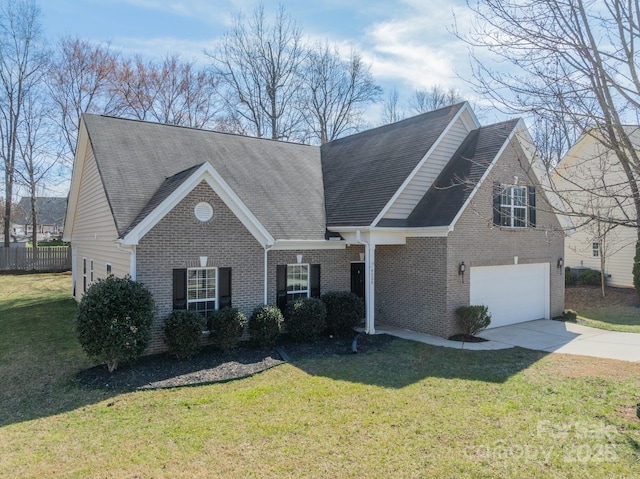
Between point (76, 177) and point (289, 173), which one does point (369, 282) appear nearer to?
point (289, 173)

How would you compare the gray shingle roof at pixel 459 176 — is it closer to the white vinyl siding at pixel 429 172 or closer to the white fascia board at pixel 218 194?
the white vinyl siding at pixel 429 172

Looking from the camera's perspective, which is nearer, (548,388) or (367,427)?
(367,427)

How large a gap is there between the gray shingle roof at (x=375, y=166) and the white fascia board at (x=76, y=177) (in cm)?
855

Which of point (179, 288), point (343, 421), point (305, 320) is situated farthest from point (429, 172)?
point (343, 421)

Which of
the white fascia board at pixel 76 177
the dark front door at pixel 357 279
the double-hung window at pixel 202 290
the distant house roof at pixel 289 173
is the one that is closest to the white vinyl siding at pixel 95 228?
the white fascia board at pixel 76 177

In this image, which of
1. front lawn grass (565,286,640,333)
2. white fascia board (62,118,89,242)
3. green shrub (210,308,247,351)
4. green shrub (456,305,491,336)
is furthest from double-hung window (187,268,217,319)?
front lawn grass (565,286,640,333)

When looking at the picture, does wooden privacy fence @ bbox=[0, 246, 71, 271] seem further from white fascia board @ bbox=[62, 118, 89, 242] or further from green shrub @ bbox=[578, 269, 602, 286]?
green shrub @ bbox=[578, 269, 602, 286]

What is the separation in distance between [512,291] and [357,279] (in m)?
5.26

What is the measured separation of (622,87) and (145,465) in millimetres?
8284

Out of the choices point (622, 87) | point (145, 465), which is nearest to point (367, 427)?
point (145, 465)

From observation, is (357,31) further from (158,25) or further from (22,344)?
(22,344)

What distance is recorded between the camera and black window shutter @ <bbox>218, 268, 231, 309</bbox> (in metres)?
11.4

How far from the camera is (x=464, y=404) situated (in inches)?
286

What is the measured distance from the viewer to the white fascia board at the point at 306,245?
12423mm
